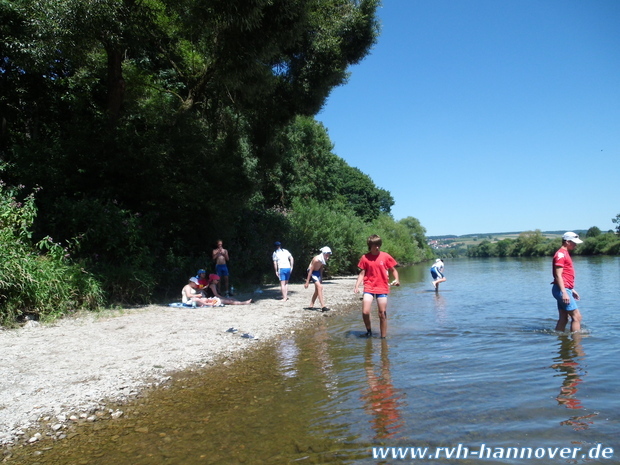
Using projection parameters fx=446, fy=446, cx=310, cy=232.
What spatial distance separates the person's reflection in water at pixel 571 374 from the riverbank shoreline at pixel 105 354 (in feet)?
15.7

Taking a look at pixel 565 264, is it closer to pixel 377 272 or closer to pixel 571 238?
pixel 571 238

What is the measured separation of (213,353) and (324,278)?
19.8m

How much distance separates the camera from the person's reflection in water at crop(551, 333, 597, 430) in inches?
168

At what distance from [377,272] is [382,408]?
141 inches

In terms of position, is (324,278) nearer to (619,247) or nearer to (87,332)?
(87,332)

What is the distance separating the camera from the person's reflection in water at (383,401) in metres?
4.30

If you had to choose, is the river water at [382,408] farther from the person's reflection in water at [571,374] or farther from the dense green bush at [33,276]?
the dense green bush at [33,276]

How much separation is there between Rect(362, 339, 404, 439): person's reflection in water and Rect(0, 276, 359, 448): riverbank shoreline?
2587 mm

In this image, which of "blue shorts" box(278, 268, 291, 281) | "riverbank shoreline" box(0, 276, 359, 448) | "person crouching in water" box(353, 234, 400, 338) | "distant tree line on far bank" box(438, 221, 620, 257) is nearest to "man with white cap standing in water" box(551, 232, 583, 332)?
"person crouching in water" box(353, 234, 400, 338)

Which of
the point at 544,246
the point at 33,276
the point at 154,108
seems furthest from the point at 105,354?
the point at 544,246

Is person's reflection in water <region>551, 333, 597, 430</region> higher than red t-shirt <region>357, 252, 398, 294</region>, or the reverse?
red t-shirt <region>357, 252, 398, 294</region>

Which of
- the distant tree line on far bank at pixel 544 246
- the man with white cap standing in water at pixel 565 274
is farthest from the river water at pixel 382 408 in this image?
the distant tree line on far bank at pixel 544 246

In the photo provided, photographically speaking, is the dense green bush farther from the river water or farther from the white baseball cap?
the white baseball cap

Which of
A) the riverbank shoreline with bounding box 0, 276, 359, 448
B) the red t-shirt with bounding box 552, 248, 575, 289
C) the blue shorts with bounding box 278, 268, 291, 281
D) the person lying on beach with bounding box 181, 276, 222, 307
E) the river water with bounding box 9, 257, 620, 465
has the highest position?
the red t-shirt with bounding box 552, 248, 575, 289
